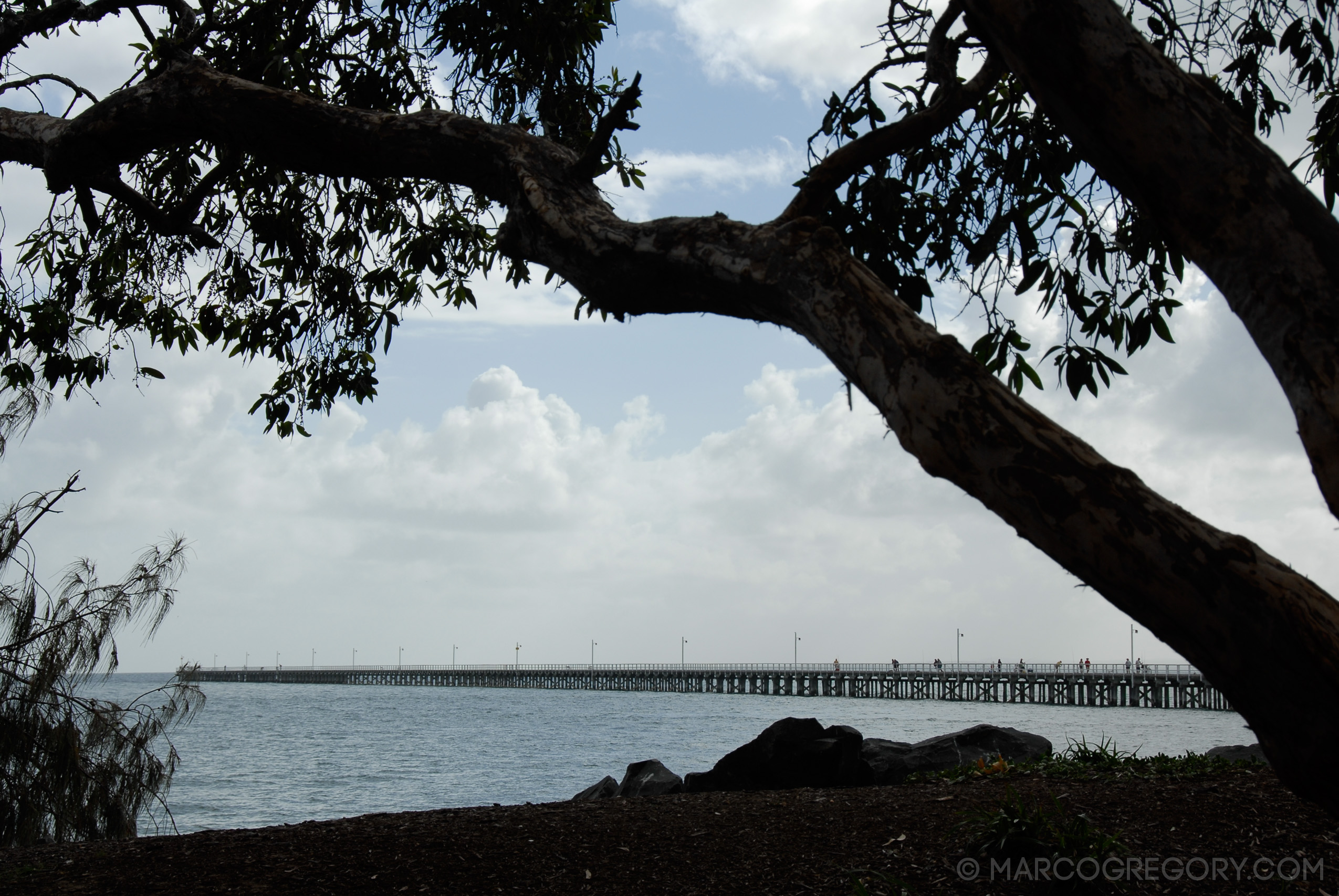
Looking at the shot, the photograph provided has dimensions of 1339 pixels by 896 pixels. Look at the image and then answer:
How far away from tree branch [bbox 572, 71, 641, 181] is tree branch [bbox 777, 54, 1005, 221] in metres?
0.67

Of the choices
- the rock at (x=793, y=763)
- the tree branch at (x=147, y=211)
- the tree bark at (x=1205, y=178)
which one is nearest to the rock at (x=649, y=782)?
the rock at (x=793, y=763)

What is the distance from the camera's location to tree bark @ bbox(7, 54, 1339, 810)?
2.14 metres

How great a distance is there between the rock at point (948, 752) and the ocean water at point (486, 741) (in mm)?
8146

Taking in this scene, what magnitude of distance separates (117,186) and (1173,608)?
625cm

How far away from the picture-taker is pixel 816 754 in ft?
30.5

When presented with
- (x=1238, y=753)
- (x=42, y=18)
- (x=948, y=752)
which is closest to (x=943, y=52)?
(x=42, y=18)

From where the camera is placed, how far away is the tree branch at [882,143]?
3.19 metres

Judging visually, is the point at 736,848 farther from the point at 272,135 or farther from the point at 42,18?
the point at 42,18

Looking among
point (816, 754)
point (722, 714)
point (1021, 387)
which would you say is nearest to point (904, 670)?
point (722, 714)

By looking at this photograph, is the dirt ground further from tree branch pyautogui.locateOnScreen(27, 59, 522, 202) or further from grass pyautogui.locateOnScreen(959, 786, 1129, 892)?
tree branch pyautogui.locateOnScreen(27, 59, 522, 202)

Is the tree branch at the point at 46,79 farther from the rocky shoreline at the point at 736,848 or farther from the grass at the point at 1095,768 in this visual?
the grass at the point at 1095,768

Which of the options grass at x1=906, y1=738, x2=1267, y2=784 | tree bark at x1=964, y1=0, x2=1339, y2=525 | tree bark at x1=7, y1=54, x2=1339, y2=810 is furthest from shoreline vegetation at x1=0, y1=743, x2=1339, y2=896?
tree bark at x1=964, y1=0, x2=1339, y2=525

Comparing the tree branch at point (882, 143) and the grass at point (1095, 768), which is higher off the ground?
the tree branch at point (882, 143)

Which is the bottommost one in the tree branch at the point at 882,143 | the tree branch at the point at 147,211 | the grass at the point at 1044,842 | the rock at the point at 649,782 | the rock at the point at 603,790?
the rock at the point at 603,790
